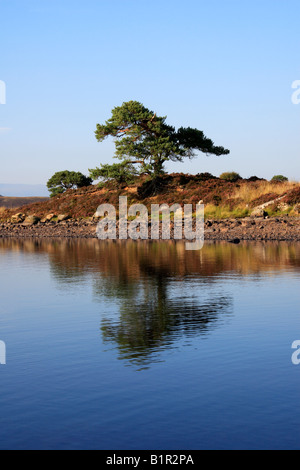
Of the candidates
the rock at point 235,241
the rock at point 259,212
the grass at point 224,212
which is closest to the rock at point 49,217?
the grass at point 224,212

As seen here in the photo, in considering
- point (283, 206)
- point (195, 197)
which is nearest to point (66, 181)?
Result: point (195, 197)

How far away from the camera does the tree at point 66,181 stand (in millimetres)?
96250

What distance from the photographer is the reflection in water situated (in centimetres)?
1458

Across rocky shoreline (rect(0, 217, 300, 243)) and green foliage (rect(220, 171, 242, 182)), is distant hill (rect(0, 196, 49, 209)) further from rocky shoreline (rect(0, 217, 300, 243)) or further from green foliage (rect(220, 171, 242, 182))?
rocky shoreline (rect(0, 217, 300, 243))

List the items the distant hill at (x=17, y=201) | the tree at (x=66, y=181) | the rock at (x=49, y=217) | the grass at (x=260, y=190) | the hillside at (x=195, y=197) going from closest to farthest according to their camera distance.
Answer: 1. the hillside at (x=195, y=197)
2. the grass at (x=260, y=190)
3. the rock at (x=49, y=217)
4. the tree at (x=66, y=181)
5. the distant hill at (x=17, y=201)

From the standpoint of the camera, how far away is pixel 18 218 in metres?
79.6

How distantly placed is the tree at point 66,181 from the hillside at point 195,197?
27.5 feet

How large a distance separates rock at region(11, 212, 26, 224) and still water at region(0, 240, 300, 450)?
2134 inches

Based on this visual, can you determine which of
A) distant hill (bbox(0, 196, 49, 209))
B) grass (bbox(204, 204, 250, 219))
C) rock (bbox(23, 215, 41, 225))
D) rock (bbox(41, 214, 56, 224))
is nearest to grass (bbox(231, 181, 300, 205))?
grass (bbox(204, 204, 250, 219))

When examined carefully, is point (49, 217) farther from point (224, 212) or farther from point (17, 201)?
point (17, 201)

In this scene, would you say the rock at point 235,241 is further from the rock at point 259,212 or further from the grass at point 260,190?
the grass at point 260,190
